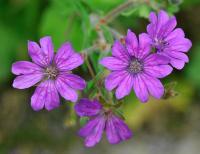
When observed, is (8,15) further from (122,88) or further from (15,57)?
(122,88)

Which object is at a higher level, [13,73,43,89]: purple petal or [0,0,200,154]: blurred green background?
[13,73,43,89]: purple petal

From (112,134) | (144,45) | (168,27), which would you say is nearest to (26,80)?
(112,134)

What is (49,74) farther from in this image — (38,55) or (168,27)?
(168,27)

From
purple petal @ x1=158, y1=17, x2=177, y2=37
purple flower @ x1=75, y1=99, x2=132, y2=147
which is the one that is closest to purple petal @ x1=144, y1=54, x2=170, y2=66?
purple petal @ x1=158, y1=17, x2=177, y2=37

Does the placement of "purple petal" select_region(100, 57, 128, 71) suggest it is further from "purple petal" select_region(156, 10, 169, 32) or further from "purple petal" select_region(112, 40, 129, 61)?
"purple petal" select_region(156, 10, 169, 32)

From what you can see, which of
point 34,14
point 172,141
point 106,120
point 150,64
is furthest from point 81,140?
point 150,64
